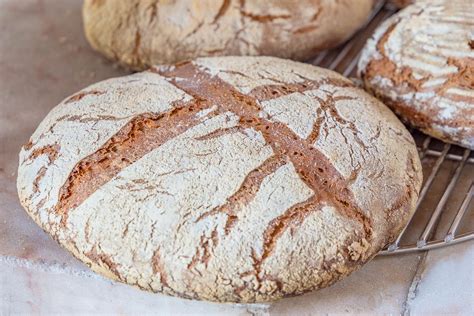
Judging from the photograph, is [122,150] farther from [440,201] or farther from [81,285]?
[440,201]

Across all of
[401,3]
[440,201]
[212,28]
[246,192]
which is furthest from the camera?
[401,3]

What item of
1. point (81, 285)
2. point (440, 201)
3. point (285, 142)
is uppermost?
point (285, 142)

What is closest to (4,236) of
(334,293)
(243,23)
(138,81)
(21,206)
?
(21,206)

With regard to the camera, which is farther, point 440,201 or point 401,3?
point 401,3

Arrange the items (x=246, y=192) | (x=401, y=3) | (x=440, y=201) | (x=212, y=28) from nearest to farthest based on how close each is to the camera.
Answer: (x=246, y=192), (x=440, y=201), (x=212, y=28), (x=401, y=3)

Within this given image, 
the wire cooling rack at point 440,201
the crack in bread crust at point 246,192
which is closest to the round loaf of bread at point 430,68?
the wire cooling rack at point 440,201

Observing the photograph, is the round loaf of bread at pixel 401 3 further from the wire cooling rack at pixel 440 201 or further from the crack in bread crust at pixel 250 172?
the crack in bread crust at pixel 250 172

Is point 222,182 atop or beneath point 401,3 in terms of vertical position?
beneath

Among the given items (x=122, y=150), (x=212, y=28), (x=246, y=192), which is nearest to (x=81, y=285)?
(x=122, y=150)
